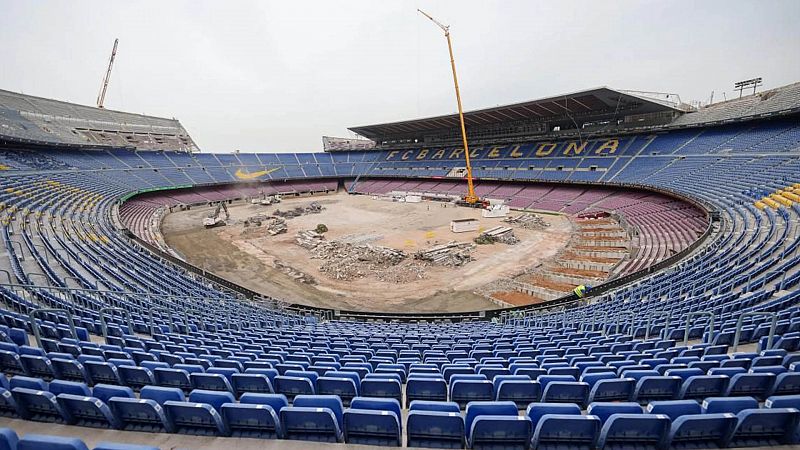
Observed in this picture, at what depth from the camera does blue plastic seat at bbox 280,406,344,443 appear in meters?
3.80

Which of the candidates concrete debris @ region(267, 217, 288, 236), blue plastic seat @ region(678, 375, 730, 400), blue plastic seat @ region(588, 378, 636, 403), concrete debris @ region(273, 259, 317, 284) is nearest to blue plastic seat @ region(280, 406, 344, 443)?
blue plastic seat @ region(588, 378, 636, 403)

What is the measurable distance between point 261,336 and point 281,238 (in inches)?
941

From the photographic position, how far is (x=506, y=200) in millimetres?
48688

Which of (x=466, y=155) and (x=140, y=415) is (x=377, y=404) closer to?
(x=140, y=415)

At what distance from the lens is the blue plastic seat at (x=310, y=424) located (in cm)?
380

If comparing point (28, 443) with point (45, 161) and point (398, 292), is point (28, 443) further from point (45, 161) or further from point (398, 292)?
point (45, 161)

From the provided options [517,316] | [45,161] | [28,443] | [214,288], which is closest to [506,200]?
[517,316]

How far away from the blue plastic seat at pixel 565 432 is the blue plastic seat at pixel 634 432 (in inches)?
5.6

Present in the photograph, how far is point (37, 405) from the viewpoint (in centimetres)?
411

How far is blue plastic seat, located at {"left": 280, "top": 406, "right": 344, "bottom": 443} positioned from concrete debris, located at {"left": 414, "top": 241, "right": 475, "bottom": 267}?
20692 millimetres

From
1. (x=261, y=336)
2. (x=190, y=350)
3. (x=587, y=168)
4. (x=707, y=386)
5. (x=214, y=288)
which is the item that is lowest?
(x=214, y=288)

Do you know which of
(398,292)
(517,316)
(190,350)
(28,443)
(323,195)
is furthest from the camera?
(323,195)

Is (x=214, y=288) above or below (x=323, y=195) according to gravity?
below

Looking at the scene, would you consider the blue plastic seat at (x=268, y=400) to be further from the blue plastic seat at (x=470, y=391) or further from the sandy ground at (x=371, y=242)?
the sandy ground at (x=371, y=242)
